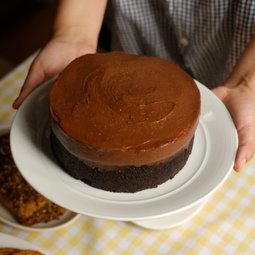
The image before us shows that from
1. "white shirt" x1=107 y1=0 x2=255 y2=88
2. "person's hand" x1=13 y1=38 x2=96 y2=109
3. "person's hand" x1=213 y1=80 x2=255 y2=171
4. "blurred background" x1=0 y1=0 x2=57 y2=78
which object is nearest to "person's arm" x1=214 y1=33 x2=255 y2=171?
"person's hand" x1=213 y1=80 x2=255 y2=171

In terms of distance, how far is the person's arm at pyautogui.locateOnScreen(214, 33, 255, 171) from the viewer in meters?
0.93

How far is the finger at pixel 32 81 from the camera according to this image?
1054 millimetres

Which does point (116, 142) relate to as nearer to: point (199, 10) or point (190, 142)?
point (190, 142)

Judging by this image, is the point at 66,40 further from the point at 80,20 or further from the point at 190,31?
the point at 190,31

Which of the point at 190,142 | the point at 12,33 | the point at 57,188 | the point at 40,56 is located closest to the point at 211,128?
the point at 190,142

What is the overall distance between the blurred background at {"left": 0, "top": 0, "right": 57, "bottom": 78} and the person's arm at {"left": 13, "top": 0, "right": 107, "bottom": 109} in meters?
1.33

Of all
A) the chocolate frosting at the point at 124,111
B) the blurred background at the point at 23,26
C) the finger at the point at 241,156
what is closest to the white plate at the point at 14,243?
the chocolate frosting at the point at 124,111

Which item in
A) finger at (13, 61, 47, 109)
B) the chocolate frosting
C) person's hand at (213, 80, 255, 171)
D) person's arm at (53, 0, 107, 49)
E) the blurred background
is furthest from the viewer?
the blurred background

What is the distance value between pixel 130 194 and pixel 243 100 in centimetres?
33

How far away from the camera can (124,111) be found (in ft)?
2.73

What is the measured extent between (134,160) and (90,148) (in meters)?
0.08

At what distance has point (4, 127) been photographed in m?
1.12

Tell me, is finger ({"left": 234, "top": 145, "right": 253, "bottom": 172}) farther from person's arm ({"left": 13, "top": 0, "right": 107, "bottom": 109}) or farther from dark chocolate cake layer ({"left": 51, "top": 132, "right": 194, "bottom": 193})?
person's arm ({"left": 13, "top": 0, "right": 107, "bottom": 109})

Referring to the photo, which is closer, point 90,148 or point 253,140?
point 90,148
